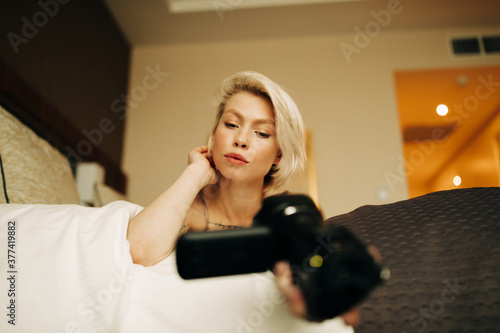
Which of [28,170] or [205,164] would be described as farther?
[28,170]

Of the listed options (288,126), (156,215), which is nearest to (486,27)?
(288,126)

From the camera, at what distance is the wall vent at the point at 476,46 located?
2.92 m

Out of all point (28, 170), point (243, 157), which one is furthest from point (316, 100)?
point (28, 170)

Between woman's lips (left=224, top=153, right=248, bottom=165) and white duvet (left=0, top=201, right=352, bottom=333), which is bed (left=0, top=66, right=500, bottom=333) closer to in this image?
white duvet (left=0, top=201, right=352, bottom=333)

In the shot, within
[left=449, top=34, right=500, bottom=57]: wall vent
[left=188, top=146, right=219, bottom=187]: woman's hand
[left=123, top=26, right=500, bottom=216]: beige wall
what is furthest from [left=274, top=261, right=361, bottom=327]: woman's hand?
[left=449, top=34, right=500, bottom=57]: wall vent

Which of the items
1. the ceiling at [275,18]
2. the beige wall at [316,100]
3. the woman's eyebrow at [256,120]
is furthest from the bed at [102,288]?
the ceiling at [275,18]

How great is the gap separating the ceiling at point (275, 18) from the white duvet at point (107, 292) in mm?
2399

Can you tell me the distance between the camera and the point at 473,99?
128 inches

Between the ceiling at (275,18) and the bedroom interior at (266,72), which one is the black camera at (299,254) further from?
the ceiling at (275,18)

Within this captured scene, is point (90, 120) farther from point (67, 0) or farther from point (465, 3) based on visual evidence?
point (465, 3)

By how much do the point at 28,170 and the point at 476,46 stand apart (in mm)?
3192

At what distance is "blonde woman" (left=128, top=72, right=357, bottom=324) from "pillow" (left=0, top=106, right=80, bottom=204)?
0.55 metres

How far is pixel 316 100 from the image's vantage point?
2.92 m

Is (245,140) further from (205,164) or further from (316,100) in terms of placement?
(316,100)
